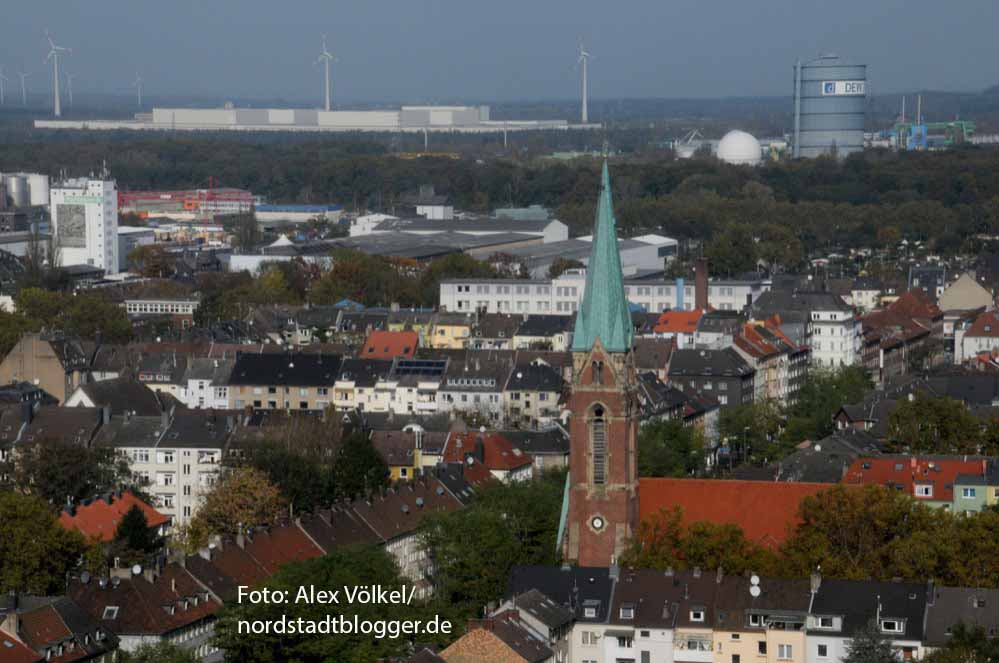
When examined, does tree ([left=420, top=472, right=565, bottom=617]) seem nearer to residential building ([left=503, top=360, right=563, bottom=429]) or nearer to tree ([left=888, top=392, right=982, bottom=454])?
tree ([left=888, top=392, right=982, bottom=454])

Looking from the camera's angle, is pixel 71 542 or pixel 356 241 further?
pixel 356 241

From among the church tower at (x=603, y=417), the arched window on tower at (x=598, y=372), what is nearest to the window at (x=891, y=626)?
the church tower at (x=603, y=417)

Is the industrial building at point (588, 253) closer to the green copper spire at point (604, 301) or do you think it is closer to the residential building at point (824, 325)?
the residential building at point (824, 325)

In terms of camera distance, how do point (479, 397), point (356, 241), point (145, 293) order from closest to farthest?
point (479, 397)
point (145, 293)
point (356, 241)

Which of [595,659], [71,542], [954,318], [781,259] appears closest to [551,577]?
[595,659]

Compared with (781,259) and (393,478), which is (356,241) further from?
(393,478)

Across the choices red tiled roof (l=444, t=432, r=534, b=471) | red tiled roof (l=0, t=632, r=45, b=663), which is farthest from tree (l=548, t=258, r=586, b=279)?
red tiled roof (l=0, t=632, r=45, b=663)
